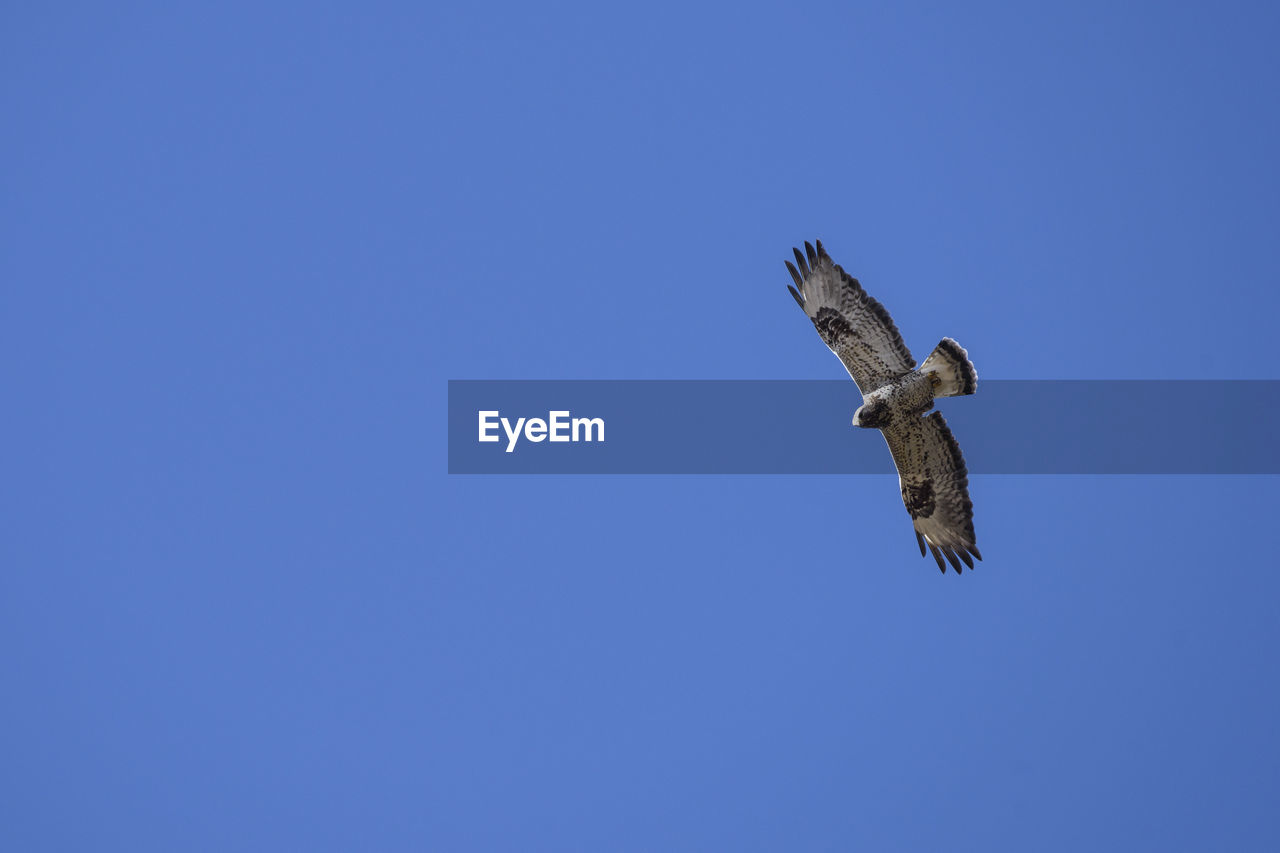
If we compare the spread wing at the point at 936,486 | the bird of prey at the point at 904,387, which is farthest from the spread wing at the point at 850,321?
the spread wing at the point at 936,486

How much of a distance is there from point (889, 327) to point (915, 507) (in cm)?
222

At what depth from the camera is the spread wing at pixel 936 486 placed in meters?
14.5

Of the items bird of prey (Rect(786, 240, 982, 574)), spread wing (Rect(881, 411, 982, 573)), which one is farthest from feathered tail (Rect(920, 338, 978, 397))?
spread wing (Rect(881, 411, 982, 573))

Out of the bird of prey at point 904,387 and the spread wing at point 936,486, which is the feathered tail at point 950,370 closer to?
the bird of prey at point 904,387

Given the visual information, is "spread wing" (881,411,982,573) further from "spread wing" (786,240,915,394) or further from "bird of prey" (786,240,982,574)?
"spread wing" (786,240,915,394)

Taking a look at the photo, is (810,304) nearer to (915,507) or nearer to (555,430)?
(915,507)

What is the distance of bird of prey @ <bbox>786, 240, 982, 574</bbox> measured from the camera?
14008mm

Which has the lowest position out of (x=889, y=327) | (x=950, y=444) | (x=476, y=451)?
(x=950, y=444)

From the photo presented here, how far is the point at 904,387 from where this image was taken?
14008 millimetres

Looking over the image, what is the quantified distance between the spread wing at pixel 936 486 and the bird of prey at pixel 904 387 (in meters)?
0.01

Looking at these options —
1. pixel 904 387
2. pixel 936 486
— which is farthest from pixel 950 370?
pixel 936 486

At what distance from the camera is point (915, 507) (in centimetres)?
1511

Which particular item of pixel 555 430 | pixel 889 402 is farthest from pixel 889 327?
pixel 555 430

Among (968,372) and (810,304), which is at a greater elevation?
(810,304)
